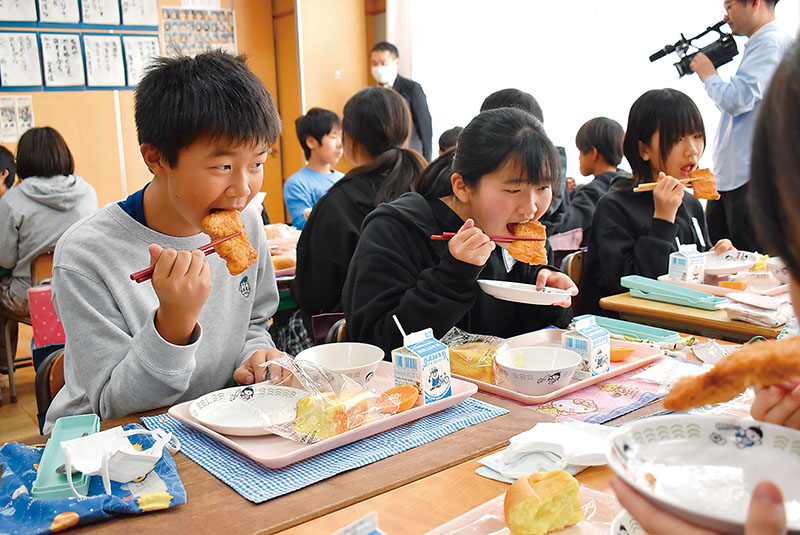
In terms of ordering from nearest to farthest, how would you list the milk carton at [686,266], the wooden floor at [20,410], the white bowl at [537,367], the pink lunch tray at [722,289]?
1. the white bowl at [537,367]
2. the pink lunch tray at [722,289]
3. the milk carton at [686,266]
4. the wooden floor at [20,410]

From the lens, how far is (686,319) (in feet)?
7.19

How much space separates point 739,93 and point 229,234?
3.22 m

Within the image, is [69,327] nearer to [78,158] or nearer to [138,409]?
[138,409]

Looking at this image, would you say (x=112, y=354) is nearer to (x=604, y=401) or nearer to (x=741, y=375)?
(x=604, y=401)

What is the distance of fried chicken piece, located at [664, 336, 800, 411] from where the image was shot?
793 mm

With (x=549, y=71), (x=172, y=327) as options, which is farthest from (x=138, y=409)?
(x=549, y=71)

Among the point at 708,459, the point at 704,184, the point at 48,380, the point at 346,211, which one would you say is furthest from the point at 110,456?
the point at 704,184

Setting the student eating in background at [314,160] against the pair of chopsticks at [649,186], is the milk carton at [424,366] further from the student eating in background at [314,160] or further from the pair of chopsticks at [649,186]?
the student eating in background at [314,160]

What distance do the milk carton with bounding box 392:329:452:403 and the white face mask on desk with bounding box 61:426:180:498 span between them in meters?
0.47

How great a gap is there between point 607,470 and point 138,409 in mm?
935

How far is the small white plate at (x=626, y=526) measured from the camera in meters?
0.79

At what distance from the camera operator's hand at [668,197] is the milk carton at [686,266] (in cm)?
31

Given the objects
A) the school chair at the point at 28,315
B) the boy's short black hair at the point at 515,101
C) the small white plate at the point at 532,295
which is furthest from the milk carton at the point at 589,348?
the school chair at the point at 28,315

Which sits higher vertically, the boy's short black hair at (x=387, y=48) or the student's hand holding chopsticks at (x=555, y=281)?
the boy's short black hair at (x=387, y=48)
